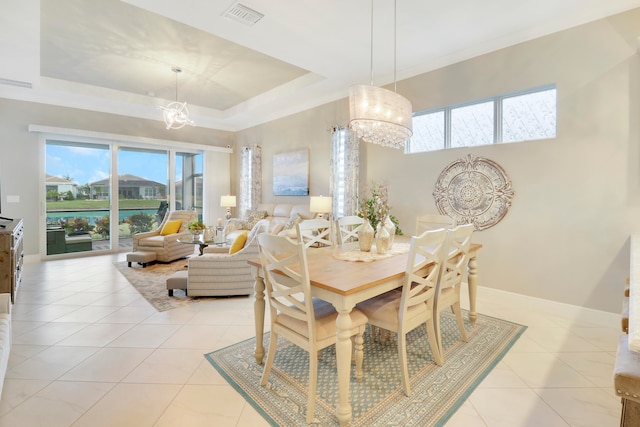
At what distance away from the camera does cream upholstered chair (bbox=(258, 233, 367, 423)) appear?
5.74 feet

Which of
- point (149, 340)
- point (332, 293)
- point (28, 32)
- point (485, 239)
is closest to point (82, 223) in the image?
point (28, 32)

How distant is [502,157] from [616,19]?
148 centimetres

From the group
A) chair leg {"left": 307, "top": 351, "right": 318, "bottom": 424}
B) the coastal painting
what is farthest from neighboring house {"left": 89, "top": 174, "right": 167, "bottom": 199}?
chair leg {"left": 307, "top": 351, "right": 318, "bottom": 424}

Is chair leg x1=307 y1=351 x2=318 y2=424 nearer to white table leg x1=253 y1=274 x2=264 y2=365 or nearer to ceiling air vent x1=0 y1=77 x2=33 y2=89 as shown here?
white table leg x1=253 y1=274 x2=264 y2=365

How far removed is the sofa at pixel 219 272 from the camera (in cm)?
→ 365

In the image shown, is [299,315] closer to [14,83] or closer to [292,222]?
[292,222]

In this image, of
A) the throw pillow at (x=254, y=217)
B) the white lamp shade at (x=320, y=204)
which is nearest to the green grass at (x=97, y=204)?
the throw pillow at (x=254, y=217)

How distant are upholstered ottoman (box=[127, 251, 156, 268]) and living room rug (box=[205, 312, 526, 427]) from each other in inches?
131

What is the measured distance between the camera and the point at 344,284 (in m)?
1.75

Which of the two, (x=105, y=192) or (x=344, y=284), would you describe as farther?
(x=105, y=192)

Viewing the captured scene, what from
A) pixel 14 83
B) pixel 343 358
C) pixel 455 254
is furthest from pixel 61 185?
pixel 455 254

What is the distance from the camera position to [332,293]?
1713 millimetres

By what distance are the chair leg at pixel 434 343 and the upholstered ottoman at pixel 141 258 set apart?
4.63 metres

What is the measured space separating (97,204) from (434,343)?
671 centimetres
